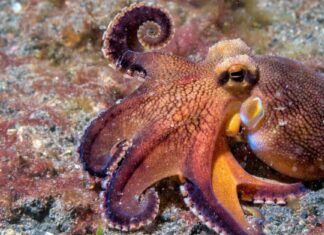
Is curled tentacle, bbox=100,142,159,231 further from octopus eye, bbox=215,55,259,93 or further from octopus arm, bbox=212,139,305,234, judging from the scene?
octopus eye, bbox=215,55,259,93

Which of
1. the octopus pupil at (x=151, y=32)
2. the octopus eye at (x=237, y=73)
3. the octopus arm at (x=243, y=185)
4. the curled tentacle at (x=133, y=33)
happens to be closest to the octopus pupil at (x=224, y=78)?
the octopus eye at (x=237, y=73)

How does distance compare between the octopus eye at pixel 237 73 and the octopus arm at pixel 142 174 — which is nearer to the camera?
the octopus arm at pixel 142 174

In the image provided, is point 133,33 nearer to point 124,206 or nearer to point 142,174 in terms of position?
point 142,174

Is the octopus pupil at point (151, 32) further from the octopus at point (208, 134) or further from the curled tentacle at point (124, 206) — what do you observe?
the curled tentacle at point (124, 206)

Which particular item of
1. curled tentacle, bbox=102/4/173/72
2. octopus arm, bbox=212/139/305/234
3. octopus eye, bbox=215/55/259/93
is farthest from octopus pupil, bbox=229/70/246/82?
curled tentacle, bbox=102/4/173/72

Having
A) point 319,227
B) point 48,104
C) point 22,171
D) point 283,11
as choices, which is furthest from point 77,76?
point 319,227

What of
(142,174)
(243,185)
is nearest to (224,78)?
(243,185)

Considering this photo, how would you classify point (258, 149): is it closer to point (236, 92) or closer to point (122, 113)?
point (236, 92)
